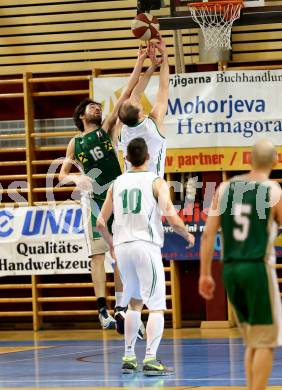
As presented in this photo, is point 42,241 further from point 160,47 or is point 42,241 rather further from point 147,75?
point 160,47

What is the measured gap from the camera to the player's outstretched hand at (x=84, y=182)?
448 inches

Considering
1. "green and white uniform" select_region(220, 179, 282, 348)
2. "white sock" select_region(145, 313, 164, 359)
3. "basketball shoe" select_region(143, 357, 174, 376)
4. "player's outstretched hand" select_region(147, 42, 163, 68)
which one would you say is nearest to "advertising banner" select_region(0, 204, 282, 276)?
"player's outstretched hand" select_region(147, 42, 163, 68)

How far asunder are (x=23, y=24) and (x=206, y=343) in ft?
19.9

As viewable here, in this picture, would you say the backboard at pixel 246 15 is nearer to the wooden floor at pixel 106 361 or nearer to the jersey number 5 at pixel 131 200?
the wooden floor at pixel 106 361

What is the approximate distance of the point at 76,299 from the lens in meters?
15.7

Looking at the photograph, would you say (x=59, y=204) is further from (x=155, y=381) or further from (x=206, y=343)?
(x=155, y=381)

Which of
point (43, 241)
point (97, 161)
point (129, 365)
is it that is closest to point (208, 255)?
point (129, 365)

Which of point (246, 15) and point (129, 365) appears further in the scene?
point (246, 15)

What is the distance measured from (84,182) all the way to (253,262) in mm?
4613

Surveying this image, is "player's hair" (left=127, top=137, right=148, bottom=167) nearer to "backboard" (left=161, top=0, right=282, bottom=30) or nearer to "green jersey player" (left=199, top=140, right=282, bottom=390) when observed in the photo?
"green jersey player" (left=199, top=140, right=282, bottom=390)

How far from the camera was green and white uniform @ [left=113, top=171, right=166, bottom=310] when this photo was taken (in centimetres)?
972

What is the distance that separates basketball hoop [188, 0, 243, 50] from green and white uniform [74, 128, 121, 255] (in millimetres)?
2243

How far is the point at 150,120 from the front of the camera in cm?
1071

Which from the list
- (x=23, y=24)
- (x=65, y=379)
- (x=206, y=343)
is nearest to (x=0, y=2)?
(x=23, y=24)
